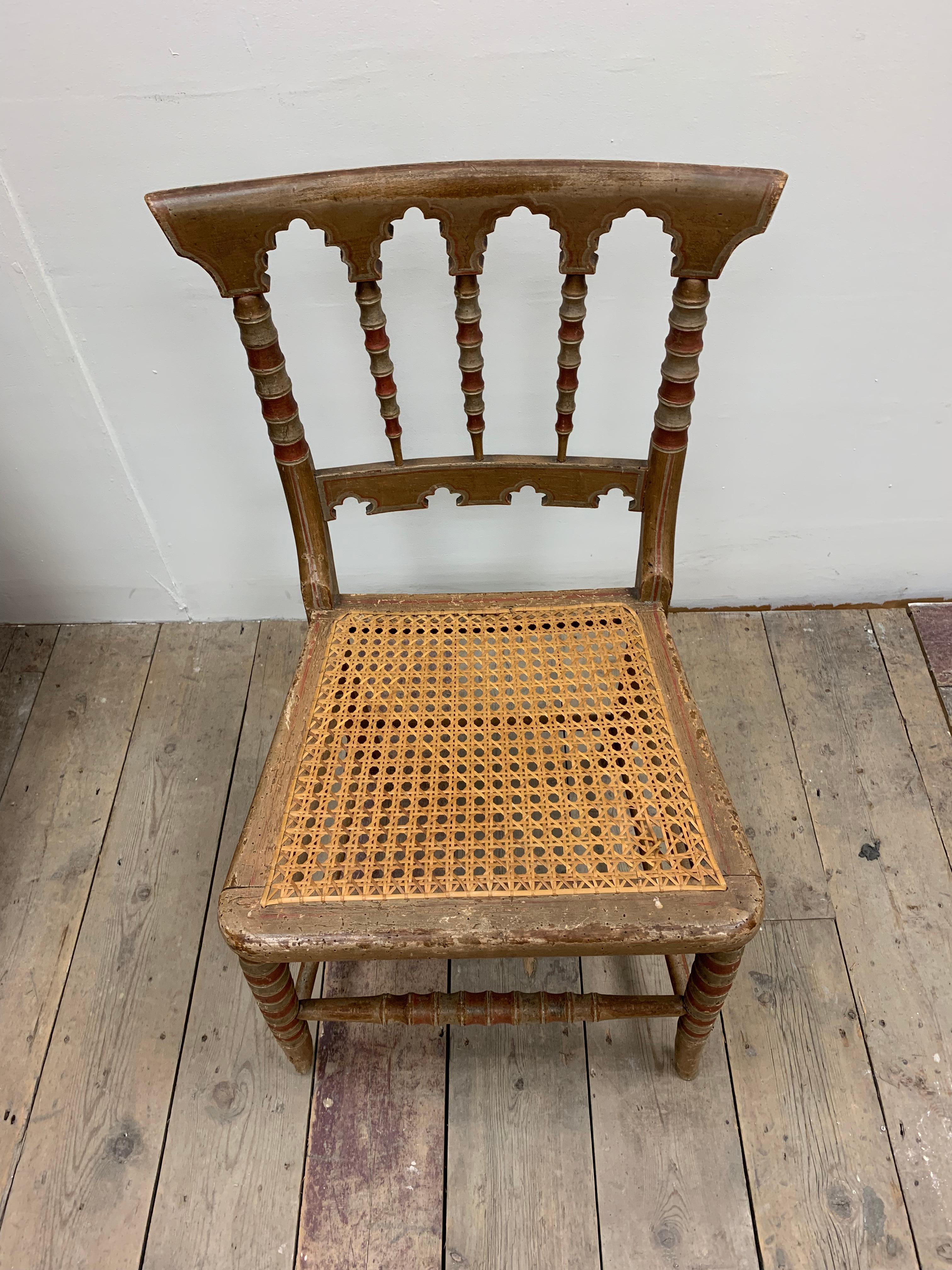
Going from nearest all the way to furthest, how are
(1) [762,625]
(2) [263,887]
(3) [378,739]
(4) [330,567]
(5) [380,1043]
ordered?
(2) [263,887] < (3) [378,739] < (4) [330,567] < (5) [380,1043] < (1) [762,625]

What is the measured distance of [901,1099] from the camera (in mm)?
1159

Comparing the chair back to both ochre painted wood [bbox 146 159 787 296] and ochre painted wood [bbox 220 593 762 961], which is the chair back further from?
ochre painted wood [bbox 220 593 762 961]

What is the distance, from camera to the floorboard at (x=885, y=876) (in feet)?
3.70

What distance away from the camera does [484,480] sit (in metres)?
1.09

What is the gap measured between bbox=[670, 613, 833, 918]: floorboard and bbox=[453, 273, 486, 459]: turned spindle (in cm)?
72

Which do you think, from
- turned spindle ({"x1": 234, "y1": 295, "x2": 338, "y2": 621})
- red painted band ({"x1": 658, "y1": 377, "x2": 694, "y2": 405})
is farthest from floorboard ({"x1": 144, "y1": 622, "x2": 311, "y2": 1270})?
red painted band ({"x1": 658, "y1": 377, "x2": 694, "y2": 405})

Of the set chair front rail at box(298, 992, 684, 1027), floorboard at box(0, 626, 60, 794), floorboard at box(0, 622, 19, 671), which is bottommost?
floorboard at box(0, 626, 60, 794)

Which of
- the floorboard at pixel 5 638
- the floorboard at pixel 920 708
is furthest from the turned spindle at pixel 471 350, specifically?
the floorboard at pixel 5 638

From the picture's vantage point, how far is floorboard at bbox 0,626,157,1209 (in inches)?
49.3

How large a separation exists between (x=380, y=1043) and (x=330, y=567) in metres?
0.74

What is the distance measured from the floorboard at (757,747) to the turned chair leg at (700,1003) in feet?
0.93

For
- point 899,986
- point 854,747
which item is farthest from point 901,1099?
point 854,747

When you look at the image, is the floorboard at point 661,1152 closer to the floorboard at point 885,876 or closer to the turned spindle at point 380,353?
the floorboard at point 885,876

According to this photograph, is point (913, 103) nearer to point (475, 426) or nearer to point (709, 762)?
point (475, 426)
